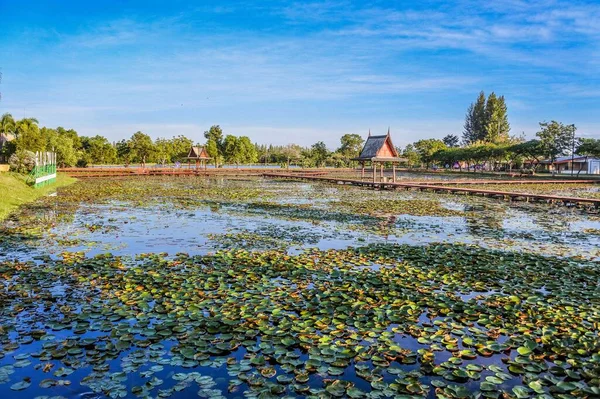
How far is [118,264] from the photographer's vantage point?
8031 millimetres

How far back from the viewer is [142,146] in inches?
2288

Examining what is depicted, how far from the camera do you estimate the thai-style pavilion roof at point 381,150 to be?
3343 centimetres

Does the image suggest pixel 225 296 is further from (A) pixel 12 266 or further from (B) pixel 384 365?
(A) pixel 12 266

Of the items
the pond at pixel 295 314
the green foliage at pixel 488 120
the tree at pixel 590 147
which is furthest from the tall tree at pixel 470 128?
the pond at pixel 295 314

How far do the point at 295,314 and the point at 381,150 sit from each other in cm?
2895

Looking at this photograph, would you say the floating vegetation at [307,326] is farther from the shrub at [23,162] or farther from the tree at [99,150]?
the tree at [99,150]

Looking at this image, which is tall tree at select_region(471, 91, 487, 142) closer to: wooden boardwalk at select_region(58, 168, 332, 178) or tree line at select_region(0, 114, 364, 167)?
tree line at select_region(0, 114, 364, 167)

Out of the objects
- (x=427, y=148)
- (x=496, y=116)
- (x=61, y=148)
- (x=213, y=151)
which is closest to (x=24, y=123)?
(x=61, y=148)

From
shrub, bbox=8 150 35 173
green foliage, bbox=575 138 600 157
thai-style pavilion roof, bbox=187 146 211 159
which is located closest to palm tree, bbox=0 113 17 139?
thai-style pavilion roof, bbox=187 146 211 159

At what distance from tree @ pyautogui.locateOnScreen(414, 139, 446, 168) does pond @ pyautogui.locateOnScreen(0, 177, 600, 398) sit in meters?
64.3

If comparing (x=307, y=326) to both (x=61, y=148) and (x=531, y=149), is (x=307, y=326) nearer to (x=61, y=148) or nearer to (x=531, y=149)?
(x=61, y=148)

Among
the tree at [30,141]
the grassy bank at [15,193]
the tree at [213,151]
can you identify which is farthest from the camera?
the tree at [213,151]

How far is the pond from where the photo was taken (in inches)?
160

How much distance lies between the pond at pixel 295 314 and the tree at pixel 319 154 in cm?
6395
